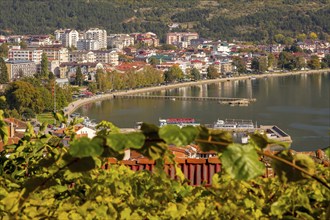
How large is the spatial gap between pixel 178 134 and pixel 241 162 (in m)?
0.05

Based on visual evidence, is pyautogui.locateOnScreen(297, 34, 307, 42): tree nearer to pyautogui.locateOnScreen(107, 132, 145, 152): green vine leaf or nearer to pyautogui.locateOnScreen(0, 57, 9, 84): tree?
pyautogui.locateOnScreen(0, 57, 9, 84): tree

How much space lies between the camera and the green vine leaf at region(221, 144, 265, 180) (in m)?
0.56

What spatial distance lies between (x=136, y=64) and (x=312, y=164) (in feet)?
62.6

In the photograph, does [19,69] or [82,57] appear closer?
[19,69]

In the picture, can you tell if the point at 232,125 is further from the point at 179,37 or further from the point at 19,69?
the point at 179,37

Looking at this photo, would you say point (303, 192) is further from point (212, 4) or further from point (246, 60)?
point (212, 4)

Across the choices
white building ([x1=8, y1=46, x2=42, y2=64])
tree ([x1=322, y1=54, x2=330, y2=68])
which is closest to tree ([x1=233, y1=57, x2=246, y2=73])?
tree ([x1=322, y1=54, x2=330, y2=68])

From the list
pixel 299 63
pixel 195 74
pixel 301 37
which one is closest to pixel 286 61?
pixel 299 63

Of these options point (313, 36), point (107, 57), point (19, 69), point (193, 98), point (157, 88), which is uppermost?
point (313, 36)

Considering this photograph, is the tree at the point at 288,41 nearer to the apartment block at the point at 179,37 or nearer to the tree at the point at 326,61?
the apartment block at the point at 179,37

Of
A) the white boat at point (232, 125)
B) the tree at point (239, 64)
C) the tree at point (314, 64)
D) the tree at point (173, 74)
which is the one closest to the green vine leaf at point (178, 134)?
the white boat at point (232, 125)

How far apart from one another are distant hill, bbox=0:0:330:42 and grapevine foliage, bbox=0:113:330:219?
95.7 ft

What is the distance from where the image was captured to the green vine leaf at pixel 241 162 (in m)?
0.56

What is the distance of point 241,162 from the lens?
1.85ft
